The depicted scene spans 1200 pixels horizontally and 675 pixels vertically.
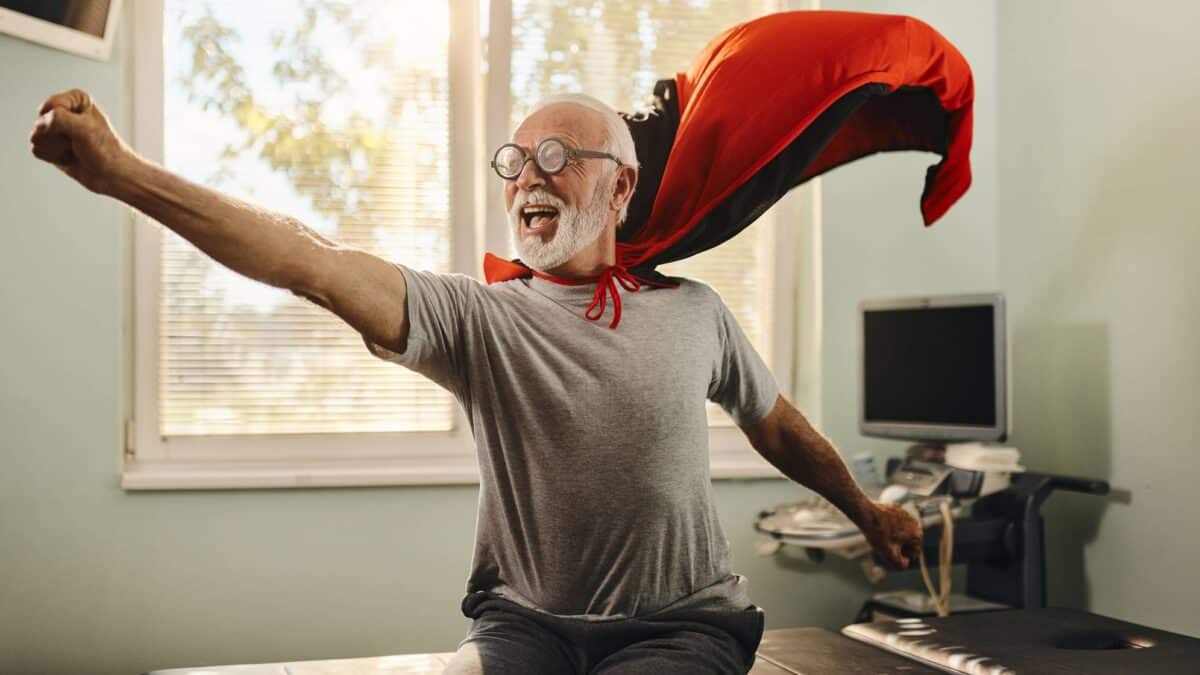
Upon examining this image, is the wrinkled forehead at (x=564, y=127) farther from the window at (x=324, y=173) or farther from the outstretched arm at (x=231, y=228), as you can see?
the window at (x=324, y=173)

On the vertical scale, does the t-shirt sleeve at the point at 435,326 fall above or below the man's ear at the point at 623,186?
below

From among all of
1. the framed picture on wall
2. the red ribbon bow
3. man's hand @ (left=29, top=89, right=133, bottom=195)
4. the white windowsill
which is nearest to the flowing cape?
the red ribbon bow

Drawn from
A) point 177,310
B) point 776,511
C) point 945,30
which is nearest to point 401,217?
point 177,310

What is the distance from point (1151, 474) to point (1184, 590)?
11.2 inches

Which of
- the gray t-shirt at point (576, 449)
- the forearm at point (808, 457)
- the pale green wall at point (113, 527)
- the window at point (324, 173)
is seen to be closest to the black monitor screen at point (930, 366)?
the window at point (324, 173)

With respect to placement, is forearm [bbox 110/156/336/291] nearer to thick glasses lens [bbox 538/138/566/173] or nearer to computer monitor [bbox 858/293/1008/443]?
thick glasses lens [bbox 538/138/566/173]

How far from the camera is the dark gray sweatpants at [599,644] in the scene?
1.42 metres

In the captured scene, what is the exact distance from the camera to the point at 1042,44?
3.13m

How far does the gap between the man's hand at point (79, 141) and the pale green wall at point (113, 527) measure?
71.2 inches

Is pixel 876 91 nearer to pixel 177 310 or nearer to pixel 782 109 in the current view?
pixel 782 109

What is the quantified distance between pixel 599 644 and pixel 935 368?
1.69 m

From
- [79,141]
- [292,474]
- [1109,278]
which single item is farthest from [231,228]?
[1109,278]

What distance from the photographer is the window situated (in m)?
2.84

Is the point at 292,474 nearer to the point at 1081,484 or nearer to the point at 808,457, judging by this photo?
the point at 808,457
